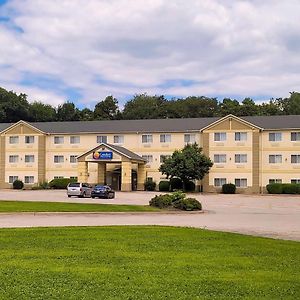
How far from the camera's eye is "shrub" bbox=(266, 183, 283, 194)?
206ft

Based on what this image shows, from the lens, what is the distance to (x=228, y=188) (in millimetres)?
65562

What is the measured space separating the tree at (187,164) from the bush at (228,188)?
3.08 m

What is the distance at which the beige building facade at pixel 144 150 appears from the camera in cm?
6625

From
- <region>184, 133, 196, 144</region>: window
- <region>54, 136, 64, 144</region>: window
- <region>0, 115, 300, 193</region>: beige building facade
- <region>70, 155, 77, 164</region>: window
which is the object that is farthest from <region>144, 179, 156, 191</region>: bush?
<region>54, 136, 64, 144</region>: window

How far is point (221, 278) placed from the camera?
8.77 m

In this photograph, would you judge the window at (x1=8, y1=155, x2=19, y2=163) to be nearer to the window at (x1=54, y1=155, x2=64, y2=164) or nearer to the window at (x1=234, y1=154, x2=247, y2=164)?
the window at (x1=54, y1=155, x2=64, y2=164)

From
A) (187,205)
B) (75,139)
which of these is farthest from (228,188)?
(187,205)

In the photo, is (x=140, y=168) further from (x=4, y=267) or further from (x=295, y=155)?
(x=4, y=267)

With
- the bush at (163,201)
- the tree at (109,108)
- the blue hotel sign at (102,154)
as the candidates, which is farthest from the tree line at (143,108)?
the bush at (163,201)

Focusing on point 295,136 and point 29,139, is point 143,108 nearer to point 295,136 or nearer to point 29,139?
point 29,139

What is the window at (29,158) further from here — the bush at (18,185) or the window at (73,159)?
the window at (73,159)

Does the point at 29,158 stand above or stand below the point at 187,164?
above

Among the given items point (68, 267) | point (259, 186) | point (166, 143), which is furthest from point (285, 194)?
point (68, 267)

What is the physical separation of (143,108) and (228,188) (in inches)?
2234
